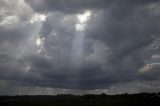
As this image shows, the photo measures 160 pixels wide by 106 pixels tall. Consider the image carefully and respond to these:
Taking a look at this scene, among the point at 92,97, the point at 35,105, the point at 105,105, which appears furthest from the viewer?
the point at 92,97

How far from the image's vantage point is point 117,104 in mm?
116250

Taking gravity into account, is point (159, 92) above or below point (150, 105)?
above

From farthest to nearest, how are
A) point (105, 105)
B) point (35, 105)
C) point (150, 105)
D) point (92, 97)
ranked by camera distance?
1. point (92, 97)
2. point (35, 105)
3. point (105, 105)
4. point (150, 105)

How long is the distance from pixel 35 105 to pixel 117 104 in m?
43.2

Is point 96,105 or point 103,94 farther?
point 103,94

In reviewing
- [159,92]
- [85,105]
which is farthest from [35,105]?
[159,92]

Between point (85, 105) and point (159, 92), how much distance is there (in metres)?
61.7

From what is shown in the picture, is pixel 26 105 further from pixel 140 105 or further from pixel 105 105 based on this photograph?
pixel 140 105

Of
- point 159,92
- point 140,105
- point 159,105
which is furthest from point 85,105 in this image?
point 159,92

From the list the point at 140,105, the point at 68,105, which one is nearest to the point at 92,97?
the point at 68,105

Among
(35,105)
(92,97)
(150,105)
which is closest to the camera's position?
(150,105)

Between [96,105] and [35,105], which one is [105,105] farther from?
[35,105]

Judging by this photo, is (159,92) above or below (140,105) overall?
above

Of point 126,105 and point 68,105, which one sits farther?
point 68,105
